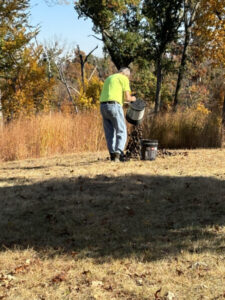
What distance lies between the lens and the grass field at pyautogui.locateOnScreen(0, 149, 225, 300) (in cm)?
321

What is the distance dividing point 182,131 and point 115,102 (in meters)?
4.97

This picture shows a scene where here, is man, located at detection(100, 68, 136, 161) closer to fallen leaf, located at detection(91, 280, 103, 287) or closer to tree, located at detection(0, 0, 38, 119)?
fallen leaf, located at detection(91, 280, 103, 287)

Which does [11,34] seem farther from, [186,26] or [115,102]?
[115,102]

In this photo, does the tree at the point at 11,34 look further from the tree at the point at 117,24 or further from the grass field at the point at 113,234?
the grass field at the point at 113,234

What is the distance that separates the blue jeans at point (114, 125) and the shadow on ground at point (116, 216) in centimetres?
114

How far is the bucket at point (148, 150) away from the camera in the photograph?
7.58 metres

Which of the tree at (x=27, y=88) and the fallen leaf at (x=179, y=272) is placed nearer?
the fallen leaf at (x=179, y=272)

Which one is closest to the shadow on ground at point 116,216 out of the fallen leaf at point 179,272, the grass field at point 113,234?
the grass field at point 113,234

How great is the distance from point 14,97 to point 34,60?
310 cm

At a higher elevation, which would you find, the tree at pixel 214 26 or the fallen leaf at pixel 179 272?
the tree at pixel 214 26

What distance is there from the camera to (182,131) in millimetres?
11312

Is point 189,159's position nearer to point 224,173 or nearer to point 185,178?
point 224,173

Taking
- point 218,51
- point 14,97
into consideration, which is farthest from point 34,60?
point 218,51

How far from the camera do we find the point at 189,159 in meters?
8.13
